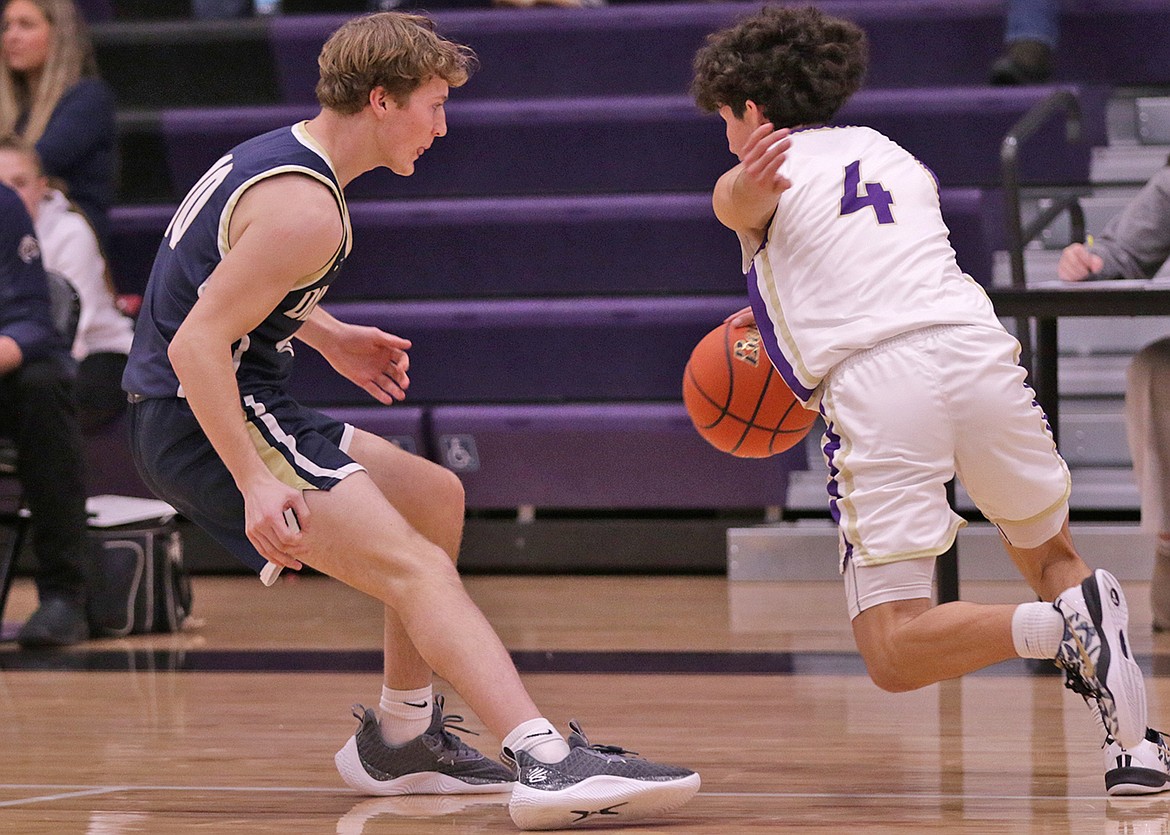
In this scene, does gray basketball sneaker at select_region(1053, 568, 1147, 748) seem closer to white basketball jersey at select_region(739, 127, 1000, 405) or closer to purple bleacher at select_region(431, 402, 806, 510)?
white basketball jersey at select_region(739, 127, 1000, 405)

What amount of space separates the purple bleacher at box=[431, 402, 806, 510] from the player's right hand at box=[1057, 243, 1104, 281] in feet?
5.43

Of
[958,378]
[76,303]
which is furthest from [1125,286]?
[76,303]

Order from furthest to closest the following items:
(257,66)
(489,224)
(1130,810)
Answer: (257,66), (489,224), (1130,810)

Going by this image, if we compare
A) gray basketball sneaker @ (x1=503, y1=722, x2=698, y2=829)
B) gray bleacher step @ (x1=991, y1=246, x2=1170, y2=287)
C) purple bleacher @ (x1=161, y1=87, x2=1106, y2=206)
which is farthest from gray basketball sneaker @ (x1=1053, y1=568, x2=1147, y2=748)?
purple bleacher @ (x1=161, y1=87, x2=1106, y2=206)

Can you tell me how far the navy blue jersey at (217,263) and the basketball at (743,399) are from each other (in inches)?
34.7

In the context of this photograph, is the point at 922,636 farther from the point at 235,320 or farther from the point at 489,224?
the point at 489,224

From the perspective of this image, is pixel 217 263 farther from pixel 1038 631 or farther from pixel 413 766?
pixel 1038 631

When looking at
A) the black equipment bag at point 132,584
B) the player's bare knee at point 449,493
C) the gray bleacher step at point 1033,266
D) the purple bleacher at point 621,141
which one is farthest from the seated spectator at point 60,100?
the player's bare knee at point 449,493

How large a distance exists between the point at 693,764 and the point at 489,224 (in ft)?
12.5

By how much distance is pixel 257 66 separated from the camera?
682cm

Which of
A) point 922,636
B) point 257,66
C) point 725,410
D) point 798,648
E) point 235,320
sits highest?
point 257,66

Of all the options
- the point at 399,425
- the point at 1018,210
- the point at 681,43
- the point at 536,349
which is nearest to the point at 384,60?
the point at 1018,210

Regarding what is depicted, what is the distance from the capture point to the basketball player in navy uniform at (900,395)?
7.50ft

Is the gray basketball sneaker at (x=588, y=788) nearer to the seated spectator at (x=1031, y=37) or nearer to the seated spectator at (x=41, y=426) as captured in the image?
the seated spectator at (x=41, y=426)
